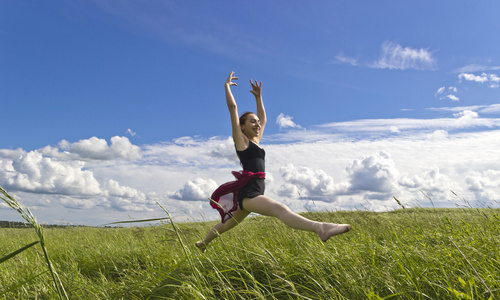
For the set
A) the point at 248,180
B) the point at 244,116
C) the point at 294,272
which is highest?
the point at 244,116

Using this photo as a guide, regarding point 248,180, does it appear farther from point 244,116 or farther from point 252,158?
point 244,116

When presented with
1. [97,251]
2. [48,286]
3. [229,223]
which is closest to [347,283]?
[229,223]

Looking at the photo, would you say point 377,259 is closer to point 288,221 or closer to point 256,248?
point 288,221

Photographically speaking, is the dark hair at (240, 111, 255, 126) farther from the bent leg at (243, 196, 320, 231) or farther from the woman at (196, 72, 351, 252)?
the bent leg at (243, 196, 320, 231)

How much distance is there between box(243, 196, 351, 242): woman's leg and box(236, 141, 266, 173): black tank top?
0.42 m

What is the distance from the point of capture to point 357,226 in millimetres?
6039

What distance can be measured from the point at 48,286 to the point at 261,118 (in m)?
3.43

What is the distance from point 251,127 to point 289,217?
155 cm

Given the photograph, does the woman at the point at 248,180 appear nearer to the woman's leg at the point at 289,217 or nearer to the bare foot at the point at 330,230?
the woman's leg at the point at 289,217

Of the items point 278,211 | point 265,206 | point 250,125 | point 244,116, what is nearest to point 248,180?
point 265,206

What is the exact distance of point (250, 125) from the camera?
4.59 metres

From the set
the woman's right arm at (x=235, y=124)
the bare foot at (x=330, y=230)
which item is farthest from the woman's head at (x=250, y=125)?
the bare foot at (x=330, y=230)

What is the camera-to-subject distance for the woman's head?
15.1 feet

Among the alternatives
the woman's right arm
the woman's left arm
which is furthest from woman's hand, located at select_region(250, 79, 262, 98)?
the woman's right arm
